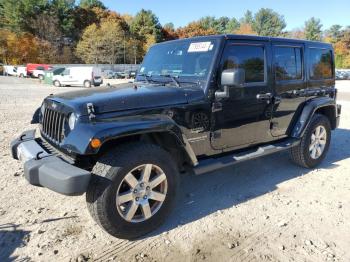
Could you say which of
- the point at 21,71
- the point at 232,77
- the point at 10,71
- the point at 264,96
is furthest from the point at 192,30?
the point at 232,77

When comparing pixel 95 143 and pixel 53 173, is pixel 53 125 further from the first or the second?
pixel 95 143

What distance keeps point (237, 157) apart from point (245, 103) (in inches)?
27.9

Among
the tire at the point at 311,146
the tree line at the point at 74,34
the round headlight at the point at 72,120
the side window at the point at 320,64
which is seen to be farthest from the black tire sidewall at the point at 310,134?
the tree line at the point at 74,34

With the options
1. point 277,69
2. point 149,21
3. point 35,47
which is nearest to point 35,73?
point 35,47

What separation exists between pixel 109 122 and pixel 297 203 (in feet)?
8.64

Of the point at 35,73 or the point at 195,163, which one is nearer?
the point at 195,163

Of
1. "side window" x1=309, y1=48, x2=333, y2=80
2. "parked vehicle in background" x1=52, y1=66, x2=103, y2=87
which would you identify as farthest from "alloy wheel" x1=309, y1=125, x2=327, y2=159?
"parked vehicle in background" x1=52, y1=66, x2=103, y2=87

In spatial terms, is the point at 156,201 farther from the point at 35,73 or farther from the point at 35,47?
the point at 35,47

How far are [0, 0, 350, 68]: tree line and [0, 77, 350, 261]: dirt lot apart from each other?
6049 cm

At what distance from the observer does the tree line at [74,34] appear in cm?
6144

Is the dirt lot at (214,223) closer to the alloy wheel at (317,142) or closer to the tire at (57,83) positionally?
the alloy wheel at (317,142)

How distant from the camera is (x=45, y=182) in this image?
3.03 metres

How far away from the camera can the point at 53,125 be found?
11.9 ft

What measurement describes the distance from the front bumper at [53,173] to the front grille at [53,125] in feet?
0.60
